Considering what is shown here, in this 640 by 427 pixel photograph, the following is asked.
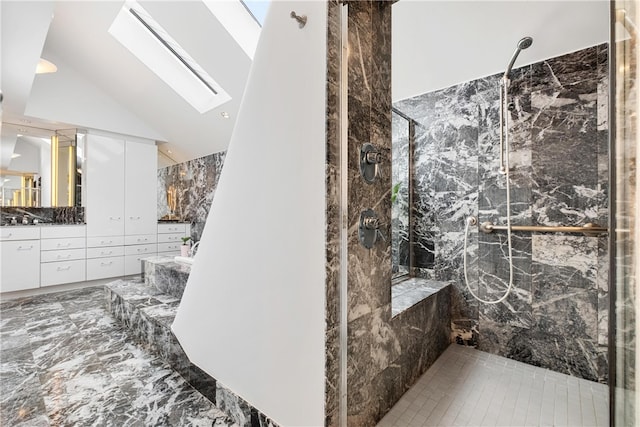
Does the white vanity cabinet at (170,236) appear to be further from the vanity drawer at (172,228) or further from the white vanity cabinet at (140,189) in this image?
the white vanity cabinet at (140,189)

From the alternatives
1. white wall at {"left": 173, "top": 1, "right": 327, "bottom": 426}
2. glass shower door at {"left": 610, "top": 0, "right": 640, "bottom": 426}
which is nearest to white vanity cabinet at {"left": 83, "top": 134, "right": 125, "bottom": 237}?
white wall at {"left": 173, "top": 1, "right": 327, "bottom": 426}

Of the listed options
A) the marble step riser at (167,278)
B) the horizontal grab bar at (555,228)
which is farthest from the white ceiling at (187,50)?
the marble step riser at (167,278)

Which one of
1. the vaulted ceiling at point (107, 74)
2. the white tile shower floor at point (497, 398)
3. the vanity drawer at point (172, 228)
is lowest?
the white tile shower floor at point (497, 398)

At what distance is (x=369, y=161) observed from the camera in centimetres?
112

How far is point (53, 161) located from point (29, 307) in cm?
210

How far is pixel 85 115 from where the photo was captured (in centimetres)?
397

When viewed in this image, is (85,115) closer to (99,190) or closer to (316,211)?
(99,190)

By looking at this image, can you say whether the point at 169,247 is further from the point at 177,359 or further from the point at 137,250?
the point at 177,359

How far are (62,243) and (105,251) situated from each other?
1.62 ft

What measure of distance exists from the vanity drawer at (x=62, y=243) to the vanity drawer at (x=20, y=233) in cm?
12

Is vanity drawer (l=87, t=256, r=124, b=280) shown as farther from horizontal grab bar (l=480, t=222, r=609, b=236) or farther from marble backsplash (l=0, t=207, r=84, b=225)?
horizontal grab bar (l=480, t=222, r=609, b=236)

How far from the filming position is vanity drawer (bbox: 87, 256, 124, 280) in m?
3.92

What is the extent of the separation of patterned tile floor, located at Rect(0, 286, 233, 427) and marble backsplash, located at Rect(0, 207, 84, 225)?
5.85 feet

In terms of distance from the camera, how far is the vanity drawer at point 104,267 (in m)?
3.92
